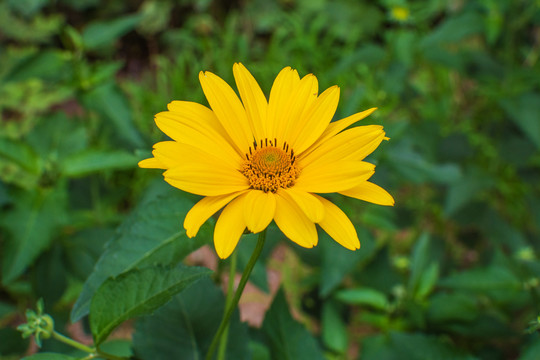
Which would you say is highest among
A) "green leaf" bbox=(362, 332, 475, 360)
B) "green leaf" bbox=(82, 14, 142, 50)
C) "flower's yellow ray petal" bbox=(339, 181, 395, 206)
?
"green leaf" bbox=(82, 14, 142, 50)

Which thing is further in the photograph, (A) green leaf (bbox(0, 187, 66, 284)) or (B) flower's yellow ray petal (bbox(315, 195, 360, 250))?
(A) green leaf (bbox(0, 187, 66, 284))

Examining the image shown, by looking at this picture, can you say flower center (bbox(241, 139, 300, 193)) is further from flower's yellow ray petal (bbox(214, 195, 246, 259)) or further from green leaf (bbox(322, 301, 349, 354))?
green leaf (bbox(322, 301, 349, 354))

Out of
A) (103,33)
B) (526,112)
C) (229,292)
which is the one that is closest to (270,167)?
(229,292)

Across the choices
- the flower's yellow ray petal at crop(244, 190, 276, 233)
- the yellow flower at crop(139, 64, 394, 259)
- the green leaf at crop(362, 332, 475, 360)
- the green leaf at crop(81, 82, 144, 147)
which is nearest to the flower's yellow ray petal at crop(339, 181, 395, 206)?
the yellow flower at crop(139, 64, 394, 259)

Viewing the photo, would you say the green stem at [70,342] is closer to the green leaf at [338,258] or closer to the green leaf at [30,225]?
the green leaf at [30,225]

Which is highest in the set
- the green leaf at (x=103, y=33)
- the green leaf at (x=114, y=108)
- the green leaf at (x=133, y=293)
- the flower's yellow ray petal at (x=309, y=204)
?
the green leaf at (x=103, y=33)

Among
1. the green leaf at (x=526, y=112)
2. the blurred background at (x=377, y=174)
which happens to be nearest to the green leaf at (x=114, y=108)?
the blurred background at (x=377, y=174)

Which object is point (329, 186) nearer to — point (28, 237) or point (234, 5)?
point (28, 237)

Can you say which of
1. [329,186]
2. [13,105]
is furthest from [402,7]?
[13,105]
